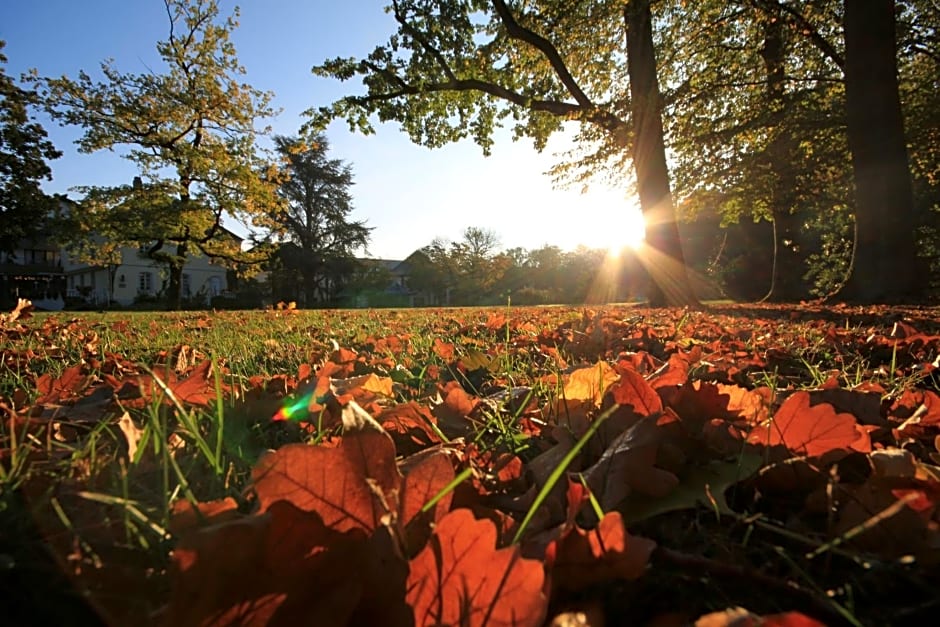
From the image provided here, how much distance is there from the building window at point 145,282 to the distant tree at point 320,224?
13766mm

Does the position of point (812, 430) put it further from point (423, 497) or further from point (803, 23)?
point (803, 23)

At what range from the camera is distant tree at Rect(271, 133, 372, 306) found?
45.5m

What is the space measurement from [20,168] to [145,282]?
2656 centimetres

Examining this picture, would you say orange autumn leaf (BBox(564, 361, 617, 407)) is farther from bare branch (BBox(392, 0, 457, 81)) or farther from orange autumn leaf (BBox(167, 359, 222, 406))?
bare branch (BBox(392, 0, 457, 81))

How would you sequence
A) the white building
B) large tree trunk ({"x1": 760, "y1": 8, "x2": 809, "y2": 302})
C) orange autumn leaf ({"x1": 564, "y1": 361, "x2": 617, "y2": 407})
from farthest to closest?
the white building < large tree trunk ({"x1": 760, "y1": 8, "x2": 809, "y2": 302}) < orange autumn leaf ({"x1": 564, "y1": 361, "x2": 617, "y2": 407})

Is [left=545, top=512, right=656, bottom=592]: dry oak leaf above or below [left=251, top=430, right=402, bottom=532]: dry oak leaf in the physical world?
below

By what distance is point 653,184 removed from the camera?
11.2 metres

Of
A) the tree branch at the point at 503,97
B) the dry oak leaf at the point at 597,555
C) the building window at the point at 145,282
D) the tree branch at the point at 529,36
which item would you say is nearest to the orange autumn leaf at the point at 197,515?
the dry oak leaf at the point at 597,555

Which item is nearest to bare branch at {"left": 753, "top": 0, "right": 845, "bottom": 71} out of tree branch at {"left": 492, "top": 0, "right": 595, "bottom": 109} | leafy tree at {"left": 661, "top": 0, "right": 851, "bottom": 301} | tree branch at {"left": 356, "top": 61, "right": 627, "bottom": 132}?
leafy tree at {"left": 661, "top": 0, "right": 851, "bottom": 301}

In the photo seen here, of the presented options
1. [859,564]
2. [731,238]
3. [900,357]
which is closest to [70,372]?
[859,564]

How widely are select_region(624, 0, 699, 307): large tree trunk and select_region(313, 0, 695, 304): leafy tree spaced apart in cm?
2

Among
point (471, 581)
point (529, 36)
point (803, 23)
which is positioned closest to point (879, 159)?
point (803, 23)

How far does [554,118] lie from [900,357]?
12936mm

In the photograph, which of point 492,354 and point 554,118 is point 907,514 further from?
point 554,118
